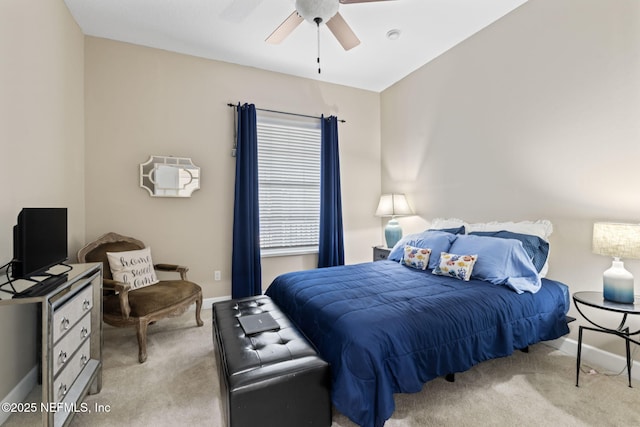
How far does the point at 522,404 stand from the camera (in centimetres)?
182

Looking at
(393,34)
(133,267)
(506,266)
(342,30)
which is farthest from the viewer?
(393,34)

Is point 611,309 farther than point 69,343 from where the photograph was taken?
Yes

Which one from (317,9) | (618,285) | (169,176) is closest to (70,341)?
(169,176)

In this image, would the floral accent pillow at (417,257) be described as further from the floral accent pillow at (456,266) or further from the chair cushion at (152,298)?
the chair cushion at (152,298)

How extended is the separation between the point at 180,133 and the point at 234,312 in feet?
7.70

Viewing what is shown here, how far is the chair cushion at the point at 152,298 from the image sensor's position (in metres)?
2.45

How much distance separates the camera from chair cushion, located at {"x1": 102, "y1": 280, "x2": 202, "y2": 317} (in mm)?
2451

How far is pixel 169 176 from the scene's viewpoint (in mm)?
3385

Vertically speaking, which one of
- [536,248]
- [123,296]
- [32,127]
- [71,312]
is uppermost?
[32,127]

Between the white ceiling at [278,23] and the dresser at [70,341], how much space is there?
7.90ft

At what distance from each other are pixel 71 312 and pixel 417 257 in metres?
2.61

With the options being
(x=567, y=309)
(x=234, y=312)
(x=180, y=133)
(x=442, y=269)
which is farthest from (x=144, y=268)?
(x=567, y=309)

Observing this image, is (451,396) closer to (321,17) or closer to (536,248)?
(536,248)

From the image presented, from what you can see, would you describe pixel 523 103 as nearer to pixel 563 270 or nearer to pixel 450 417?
pixel 563 270
